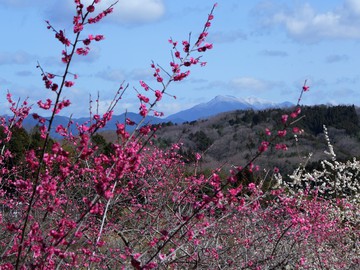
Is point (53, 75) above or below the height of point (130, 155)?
above

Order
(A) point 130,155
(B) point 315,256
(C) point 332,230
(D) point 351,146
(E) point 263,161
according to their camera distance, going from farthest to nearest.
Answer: (D) point 351,146
(E) point 263,161
(C) point 332,230
(B) point 315,256
(A) point 130,155

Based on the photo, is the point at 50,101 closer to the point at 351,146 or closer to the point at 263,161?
the point at 263,161

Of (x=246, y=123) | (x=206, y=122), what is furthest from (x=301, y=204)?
(x=206, y=122)

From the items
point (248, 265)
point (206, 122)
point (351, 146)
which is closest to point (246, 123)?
point (206, 122)

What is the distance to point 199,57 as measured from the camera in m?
4.04

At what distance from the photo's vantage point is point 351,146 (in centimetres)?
5191

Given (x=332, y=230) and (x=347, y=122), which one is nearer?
(x=332, y=230)

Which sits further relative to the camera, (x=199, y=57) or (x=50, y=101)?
A: (x=199, y=57)

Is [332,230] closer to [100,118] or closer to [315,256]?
[315,256]

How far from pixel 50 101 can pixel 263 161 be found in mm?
44250

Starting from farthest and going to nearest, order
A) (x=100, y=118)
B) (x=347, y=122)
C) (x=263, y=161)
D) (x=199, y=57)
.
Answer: (x=347, y=122)
(x=263, y=161)
(x=199, y=57)
(x=100, y=118)

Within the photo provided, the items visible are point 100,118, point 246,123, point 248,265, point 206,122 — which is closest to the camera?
point 100,118

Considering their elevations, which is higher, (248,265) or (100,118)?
(100,118)

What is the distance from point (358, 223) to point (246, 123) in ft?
181
